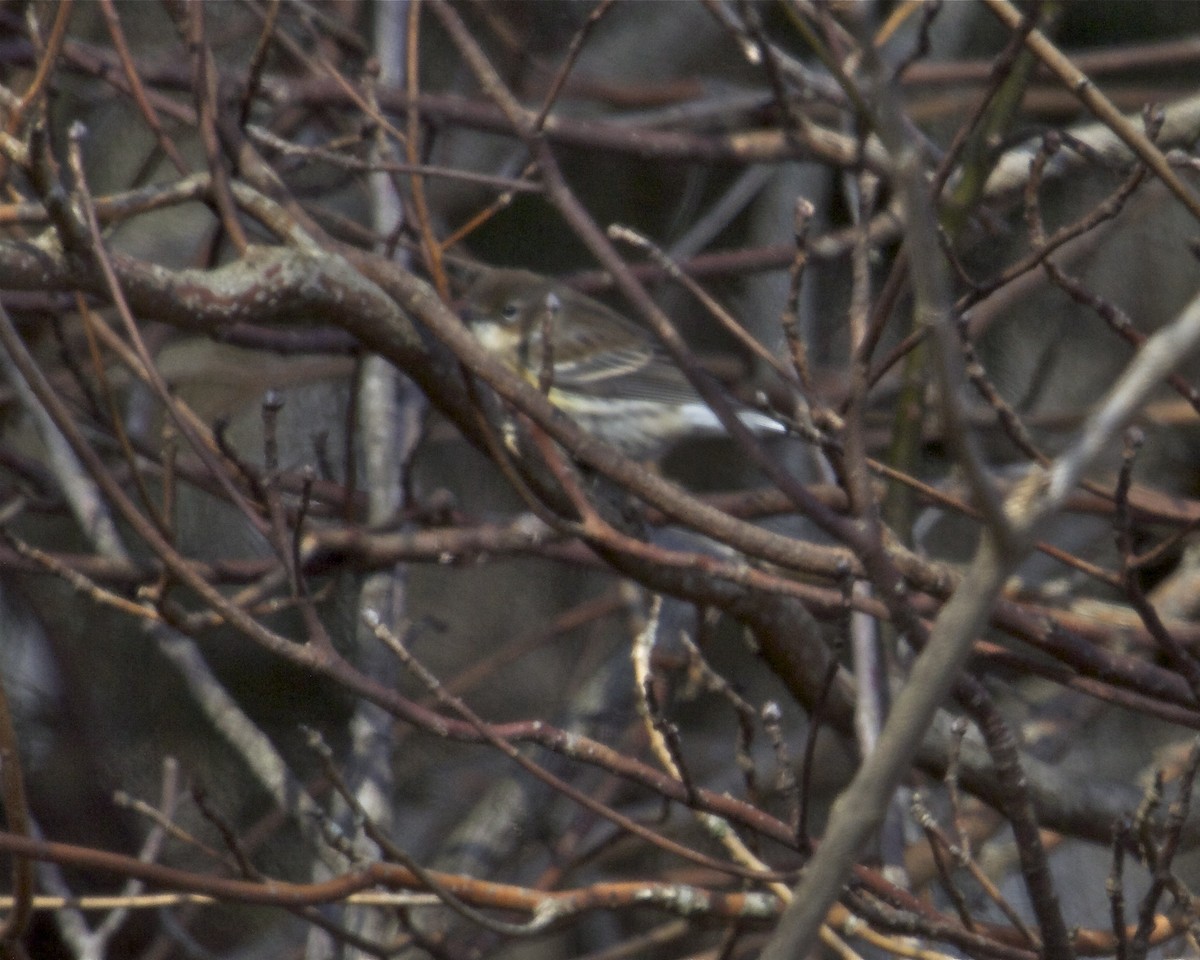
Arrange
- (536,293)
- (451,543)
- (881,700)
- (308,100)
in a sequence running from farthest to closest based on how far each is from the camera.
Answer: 1. (536,293)
2. (308,100)
3. (451,543)
4. (881,700)

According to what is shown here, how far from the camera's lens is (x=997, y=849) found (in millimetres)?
3092

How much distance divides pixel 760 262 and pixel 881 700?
67.0 inches

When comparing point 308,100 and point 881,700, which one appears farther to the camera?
point 308,100

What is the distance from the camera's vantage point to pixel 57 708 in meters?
4.01

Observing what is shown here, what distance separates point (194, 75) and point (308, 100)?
1281 millimetres

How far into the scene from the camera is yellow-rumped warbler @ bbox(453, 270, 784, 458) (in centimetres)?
388

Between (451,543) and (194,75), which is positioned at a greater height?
(194,75)

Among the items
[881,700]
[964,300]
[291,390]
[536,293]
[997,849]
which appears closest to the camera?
[964,300]

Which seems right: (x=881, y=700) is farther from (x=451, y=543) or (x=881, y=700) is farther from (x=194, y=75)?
(x=194, y=75)

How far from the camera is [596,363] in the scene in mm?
4391

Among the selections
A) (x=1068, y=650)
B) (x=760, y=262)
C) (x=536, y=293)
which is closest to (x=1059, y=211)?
(x=760, y=262)

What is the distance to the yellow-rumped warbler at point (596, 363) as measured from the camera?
3.88m

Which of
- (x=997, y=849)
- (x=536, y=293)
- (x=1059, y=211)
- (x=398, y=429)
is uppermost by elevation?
(x=1059, y=211)

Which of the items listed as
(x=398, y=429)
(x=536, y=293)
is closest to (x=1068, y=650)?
(x=398, y=429)
